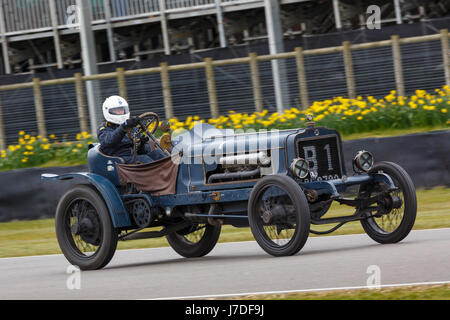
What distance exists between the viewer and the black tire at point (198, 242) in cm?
1082

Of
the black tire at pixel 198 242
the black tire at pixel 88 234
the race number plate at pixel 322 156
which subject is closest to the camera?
the race number plate at pixel 322 156

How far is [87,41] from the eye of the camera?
987 inches

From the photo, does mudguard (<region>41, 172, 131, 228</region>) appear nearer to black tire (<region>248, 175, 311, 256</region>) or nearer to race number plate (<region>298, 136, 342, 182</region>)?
black tire (<region>248, 175, 311, 256</region>)

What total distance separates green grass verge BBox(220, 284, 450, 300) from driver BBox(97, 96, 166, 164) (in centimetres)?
379

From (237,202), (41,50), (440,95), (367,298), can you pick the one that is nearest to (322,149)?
(237,202)

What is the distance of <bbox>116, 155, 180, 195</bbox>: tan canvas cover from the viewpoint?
33.6 ft

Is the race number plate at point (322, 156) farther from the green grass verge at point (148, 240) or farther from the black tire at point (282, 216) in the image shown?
the green grass verge at point (148, 240)

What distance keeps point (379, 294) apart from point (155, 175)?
13.2 feet

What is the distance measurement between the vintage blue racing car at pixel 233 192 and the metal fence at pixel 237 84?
23.9 feet

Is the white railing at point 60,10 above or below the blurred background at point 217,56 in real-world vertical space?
above

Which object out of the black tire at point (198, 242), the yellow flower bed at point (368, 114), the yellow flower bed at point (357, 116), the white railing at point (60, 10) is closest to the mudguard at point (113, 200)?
the black tire at point (198, 242)

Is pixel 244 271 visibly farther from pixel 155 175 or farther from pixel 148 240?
pixel 148 240

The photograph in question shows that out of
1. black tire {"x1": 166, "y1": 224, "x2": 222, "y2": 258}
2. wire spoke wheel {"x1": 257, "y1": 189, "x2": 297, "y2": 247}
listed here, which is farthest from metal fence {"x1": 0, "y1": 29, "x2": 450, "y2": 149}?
wire spoke wheel {"x1": 257, "y1": 189, "x2": 297, "y2": 247}

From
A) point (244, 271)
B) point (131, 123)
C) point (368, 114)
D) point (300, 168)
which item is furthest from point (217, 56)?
point (244, 271)
